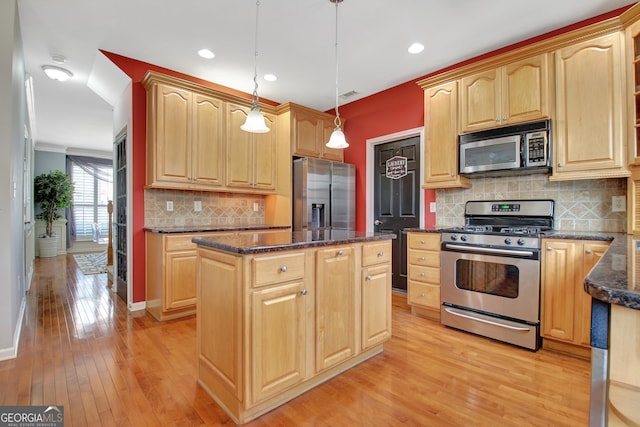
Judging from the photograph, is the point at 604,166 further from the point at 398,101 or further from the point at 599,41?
the point at 398,101

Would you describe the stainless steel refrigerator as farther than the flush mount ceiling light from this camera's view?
Yes

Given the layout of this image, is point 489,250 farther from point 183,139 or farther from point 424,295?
point 183,139

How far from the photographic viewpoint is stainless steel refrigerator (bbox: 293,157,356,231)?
13.5 feet

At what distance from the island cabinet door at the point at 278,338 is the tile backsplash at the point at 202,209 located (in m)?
2.55

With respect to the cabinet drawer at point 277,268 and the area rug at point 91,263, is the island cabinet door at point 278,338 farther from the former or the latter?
the area rug at point 91,263

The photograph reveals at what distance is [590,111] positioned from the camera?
245 centimetres

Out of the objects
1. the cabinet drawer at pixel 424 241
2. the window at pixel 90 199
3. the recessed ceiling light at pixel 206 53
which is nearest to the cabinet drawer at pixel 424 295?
the cabinet drawer at pixel 424 241

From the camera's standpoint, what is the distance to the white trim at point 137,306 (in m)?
3.38

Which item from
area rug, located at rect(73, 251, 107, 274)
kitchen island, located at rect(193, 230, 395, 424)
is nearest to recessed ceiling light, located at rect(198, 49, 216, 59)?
kitchen island, located at rect(193, 230, 395, 424)

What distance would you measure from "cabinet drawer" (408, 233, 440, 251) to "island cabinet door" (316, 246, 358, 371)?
1.33 meters

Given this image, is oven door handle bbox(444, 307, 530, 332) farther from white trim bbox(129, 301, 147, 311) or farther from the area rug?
the area rug

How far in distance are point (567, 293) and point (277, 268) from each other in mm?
2218

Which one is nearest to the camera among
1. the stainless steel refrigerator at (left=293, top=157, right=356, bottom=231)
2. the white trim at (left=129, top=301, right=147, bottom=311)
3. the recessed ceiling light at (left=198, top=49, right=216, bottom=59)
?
the recessed ceiling light at (left=198, top=49, right=216, bottom=59)

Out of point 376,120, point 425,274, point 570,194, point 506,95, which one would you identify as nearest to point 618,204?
point 570,194
